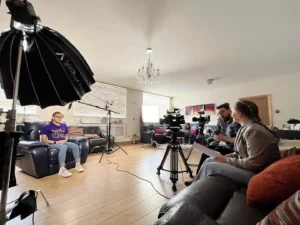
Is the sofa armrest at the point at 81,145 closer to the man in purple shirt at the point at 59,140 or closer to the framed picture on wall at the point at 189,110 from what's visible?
the man in purple shirt at the point at 59,140

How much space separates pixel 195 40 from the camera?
9.66 ft

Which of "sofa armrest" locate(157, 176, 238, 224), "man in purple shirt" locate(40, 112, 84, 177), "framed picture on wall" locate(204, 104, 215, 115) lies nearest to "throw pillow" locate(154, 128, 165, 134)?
"framed picture on wall" locate(204, 104, 215, 115)

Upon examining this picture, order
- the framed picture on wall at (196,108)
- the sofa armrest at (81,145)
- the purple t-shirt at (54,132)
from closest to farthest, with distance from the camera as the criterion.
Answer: the purple t-shirt at (54,132) → the sofa armrest at (81,145) → the framed picture on wall at (196,108)

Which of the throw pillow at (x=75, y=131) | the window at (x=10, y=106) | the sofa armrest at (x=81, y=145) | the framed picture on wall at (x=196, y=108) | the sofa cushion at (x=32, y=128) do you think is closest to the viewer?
the sofa cushion at (x=32, y=128)

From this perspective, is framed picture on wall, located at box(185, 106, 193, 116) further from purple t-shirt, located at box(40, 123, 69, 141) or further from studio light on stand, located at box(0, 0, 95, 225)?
studio light on stand, located at box(0, 0, 95, 225)

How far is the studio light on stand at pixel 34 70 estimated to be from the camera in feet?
2.85

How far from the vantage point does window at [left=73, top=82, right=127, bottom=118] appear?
534cm

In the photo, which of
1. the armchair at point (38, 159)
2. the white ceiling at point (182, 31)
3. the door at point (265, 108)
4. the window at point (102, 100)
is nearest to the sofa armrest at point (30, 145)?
the armchair at point (38, 159)

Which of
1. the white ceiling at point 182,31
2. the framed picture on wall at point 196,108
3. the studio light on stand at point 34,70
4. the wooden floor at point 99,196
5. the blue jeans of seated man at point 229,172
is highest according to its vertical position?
the white ceiling at point 182,31

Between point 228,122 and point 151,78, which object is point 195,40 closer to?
point 151,78

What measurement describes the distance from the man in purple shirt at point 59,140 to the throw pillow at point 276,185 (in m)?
2.63

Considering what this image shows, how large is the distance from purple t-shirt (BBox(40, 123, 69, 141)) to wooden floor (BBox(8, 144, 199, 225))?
65cm

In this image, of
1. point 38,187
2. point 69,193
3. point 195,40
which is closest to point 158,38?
point 195,40

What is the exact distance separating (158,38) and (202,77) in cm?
286
